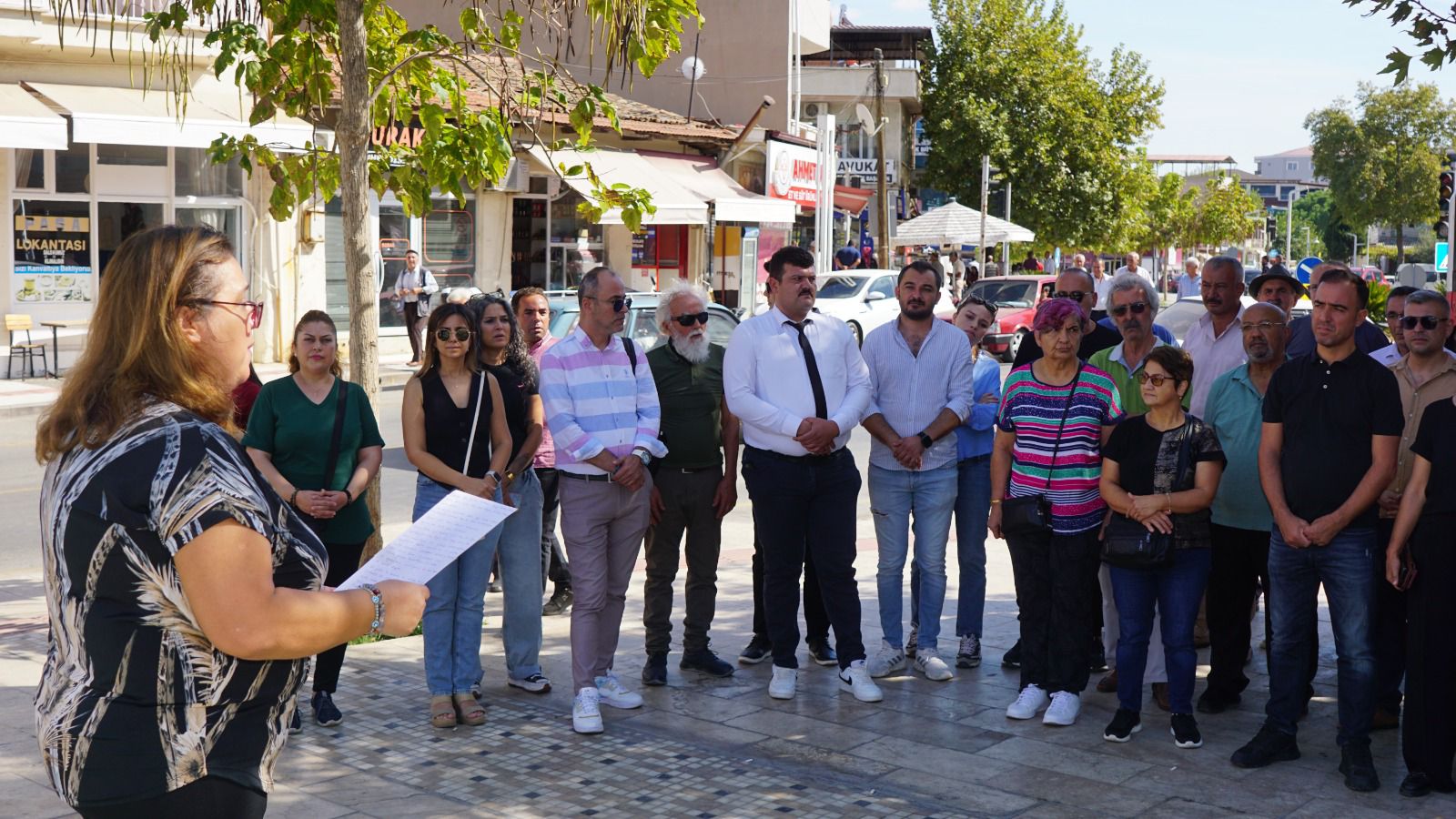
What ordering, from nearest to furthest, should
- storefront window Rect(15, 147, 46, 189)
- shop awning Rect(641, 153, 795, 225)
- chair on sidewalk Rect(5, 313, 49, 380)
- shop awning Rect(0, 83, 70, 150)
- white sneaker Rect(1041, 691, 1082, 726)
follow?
white sneaker Rect(1041, 691, 1082, 726) < shop awning Rect(0, 83, 70, 150) < chair on sidewalk Rect(5, 313, 49, 380) < storefront window Rect(15, 147, 46, 189) < shop awning Rect(641, 153, 795, 225)

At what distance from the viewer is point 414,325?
74.9 feet

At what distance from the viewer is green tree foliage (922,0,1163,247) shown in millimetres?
47906

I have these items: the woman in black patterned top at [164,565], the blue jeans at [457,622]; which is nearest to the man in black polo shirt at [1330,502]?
the blue jeans at [457,622]

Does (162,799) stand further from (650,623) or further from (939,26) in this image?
(939,26)

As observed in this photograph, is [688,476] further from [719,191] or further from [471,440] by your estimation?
[719,191]

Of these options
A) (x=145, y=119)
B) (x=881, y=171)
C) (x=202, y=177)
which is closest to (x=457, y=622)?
(x=145, y=119)

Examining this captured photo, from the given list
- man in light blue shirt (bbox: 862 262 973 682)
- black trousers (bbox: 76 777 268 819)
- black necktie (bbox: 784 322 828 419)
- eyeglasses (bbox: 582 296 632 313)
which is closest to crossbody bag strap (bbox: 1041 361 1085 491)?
man in light blue shirt (bbox: 862 262 973 682)

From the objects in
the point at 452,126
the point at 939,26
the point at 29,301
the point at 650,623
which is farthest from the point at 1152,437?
the point at 939,26

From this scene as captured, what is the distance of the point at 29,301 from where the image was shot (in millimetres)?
20062

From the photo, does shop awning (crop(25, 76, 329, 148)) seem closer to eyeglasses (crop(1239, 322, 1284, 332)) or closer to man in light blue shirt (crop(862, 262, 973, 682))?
man in light blue shirt (crop(862, 262, 973, 682))

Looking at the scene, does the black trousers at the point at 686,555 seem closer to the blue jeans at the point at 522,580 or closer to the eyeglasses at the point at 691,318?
the blue jeans at the point at 522,580

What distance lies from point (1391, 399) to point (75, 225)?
19271 millimetres

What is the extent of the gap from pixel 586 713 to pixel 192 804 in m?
3.59

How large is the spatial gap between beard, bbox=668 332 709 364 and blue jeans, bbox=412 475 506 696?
133cm
